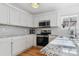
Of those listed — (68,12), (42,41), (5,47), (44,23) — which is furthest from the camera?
(44,23)

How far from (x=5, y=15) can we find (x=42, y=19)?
7.17 feet

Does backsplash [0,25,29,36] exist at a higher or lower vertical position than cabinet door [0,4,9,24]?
lower

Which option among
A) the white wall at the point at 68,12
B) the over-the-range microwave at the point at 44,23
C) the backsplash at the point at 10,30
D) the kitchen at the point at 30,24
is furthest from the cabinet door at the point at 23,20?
the white wall at the point at 68,12

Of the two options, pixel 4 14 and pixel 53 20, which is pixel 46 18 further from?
pixel 4 14

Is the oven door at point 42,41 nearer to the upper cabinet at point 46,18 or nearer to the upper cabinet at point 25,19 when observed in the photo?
the upper cabinet at point 46,18

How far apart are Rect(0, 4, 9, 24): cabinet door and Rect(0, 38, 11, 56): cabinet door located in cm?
65

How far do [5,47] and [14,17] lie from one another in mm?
1339

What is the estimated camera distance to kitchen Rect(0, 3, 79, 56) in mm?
2457

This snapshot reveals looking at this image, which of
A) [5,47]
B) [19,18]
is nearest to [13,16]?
[19,18]

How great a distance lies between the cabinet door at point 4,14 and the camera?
7.63 feet

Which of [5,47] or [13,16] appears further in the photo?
[13,16]

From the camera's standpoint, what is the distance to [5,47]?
2.12 metres

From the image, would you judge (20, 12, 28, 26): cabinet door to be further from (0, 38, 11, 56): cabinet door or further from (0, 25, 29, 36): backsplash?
(0, 38, 11, 56): cabinet door

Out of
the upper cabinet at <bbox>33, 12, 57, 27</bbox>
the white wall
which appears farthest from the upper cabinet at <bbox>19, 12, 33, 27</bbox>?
the white wall
